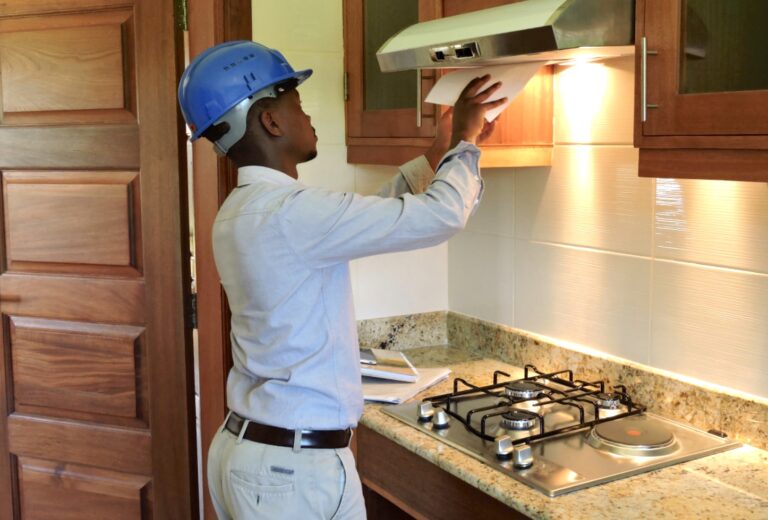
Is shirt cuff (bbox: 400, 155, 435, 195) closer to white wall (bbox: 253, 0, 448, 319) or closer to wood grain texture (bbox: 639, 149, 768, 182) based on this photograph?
wood grain texture (bbox: 639, 149, 768, 182)

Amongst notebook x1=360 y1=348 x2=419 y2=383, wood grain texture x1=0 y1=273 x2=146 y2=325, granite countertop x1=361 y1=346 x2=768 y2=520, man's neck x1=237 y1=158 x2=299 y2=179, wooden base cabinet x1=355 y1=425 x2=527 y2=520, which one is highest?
man's neck x1=237 y1=158 x2=299 y2=179

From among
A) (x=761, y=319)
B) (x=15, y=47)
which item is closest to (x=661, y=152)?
(x=761, y=319)

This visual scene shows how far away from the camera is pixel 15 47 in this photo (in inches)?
102

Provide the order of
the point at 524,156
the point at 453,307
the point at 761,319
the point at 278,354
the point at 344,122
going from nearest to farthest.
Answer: the point at 278,354 < the point at 761,319 < the point at 524,156 < the point at 344,122 < the point at 453,307

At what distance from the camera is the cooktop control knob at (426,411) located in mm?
1993

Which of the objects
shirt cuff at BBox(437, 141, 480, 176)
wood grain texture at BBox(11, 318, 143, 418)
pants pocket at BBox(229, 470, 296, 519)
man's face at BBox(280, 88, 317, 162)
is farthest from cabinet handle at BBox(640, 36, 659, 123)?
wood grain texture at BBox(11, 318, 143, 418)

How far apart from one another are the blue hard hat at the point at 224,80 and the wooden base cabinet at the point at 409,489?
812 mm

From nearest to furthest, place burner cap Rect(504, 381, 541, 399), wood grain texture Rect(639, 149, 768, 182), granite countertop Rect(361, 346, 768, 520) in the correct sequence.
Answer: wood grain texture Rect(639, 149, 768, 182)
granite countertop Rect(361, 346, 768, 520)
burner cap Rect(504, 381, 541, 399)

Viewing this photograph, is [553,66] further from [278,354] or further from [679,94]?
[278,354]

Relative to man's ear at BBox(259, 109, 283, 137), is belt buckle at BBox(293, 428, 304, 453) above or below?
below

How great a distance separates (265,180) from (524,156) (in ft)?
2.67

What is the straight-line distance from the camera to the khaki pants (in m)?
1.67

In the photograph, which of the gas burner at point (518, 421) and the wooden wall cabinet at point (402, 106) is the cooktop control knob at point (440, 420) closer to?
the gas burner at point (518, 421)

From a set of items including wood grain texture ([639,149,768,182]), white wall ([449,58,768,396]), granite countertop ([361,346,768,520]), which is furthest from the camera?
white wall ([449,58,768,396])
